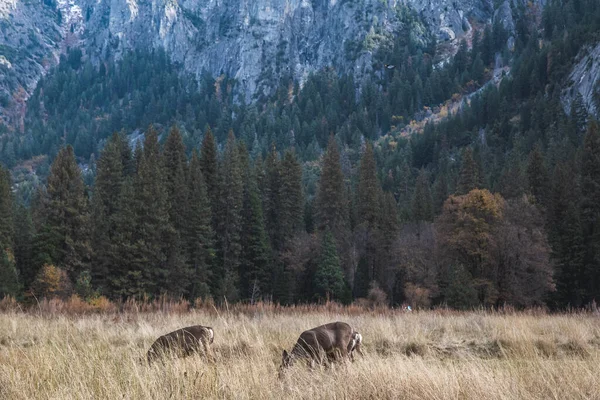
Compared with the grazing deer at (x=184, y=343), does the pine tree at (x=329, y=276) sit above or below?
below

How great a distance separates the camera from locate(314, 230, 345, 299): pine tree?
48000 mm

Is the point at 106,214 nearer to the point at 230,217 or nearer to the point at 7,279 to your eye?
the point at 230,217

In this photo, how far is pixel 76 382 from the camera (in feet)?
14.6

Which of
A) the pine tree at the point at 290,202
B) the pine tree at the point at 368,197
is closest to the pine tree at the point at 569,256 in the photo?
the pine tree at the point at 368,197

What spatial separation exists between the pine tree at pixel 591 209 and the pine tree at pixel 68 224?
48243mm

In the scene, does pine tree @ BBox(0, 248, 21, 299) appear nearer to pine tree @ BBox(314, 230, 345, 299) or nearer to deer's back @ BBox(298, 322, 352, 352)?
pine tree @ BBox(314, 230, 345, 299)

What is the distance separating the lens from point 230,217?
2115 inches

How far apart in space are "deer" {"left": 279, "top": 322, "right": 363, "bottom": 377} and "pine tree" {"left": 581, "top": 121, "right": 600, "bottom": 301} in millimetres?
45702

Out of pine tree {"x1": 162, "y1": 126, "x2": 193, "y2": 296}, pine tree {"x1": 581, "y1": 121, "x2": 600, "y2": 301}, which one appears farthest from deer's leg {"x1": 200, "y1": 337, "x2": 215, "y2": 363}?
pine tree {"x1": 581, "y1": 121, "x2": 600, "y2": 301}

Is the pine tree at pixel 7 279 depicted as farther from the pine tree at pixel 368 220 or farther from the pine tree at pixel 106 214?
the pine tree at pixel 368 220

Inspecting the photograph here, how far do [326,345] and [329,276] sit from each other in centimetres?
4292

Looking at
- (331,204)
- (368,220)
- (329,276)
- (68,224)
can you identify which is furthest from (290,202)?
(68,224)

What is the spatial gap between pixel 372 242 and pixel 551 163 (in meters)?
40.1

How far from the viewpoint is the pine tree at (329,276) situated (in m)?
48.0
